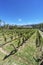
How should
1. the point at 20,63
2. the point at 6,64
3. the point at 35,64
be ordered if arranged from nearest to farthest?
the point at 6,64 → the point at 20,63 → the point at 35,64

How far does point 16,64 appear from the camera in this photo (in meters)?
11.0

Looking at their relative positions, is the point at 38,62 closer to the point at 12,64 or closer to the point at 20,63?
the point at 20,63

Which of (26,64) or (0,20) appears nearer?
(26,64)

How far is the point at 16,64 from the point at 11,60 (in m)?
0.81

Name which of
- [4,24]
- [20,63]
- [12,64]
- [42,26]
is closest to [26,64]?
[20,63]

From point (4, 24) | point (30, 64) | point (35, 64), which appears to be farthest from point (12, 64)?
point (4, 24)

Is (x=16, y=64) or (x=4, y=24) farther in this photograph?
(x=4, y=24)

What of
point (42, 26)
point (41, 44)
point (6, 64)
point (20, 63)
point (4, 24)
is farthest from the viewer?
point (42, 26)

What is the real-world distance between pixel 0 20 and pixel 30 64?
7282 centimetres

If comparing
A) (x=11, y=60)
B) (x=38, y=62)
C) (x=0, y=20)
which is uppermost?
(x=0, y=20)

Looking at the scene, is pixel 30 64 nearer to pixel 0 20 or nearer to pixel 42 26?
pixel 0 20

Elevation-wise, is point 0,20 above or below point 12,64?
above

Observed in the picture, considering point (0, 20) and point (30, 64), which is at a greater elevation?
point (0, 20)

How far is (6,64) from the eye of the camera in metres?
10.8
